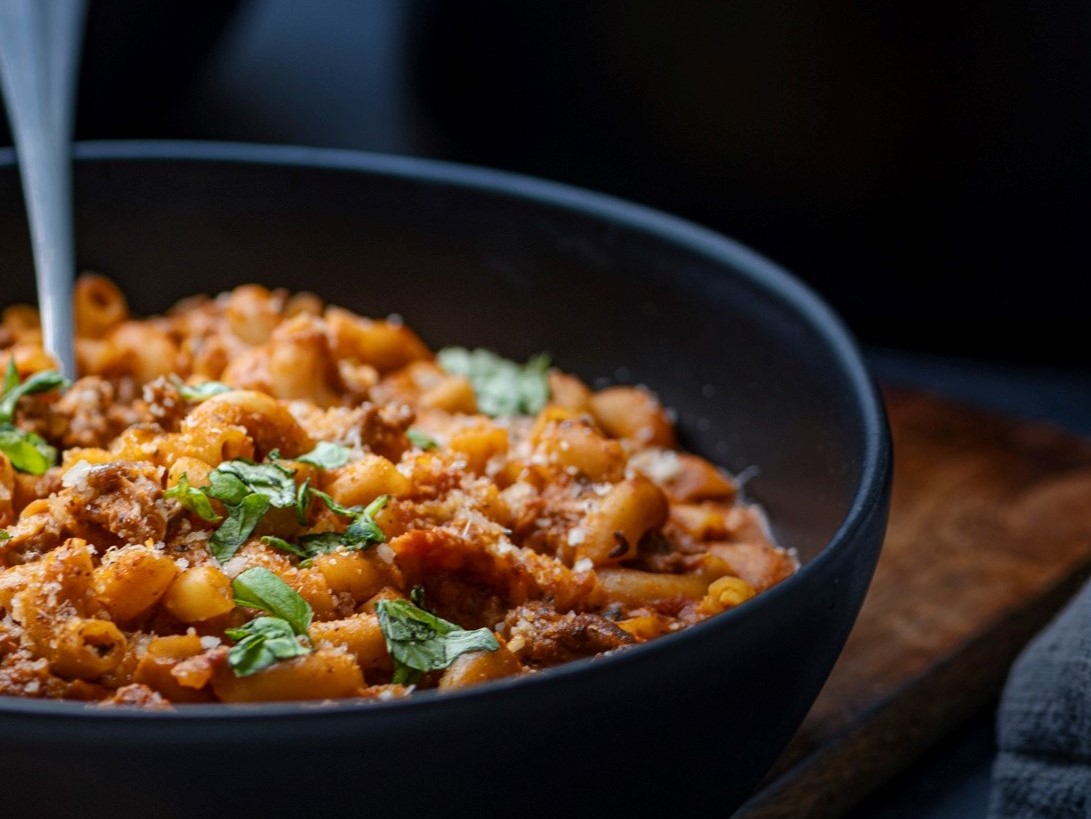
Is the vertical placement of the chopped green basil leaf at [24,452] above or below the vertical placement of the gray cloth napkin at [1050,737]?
above

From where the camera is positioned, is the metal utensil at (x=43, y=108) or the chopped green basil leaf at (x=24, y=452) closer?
the chopped green basil leaf at (x=24, y=452)

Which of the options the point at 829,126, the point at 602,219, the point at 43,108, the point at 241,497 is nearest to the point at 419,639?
the point at 241,497

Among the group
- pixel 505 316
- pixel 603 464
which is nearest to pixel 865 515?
pixel 603 464

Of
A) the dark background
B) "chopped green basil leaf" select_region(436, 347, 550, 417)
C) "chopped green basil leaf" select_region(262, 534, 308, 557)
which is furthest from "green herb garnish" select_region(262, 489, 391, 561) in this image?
the dark background

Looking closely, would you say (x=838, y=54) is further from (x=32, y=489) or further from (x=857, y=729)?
(x=32, y=489)

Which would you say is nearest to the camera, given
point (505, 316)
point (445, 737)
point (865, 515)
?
point (445, 737)

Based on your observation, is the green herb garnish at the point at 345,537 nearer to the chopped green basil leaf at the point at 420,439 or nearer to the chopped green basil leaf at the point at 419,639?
the chopped green basil leaf at the point at 419,639

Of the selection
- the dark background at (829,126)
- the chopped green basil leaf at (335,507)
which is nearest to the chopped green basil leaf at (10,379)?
the chopped green basil leaf at (335,507)

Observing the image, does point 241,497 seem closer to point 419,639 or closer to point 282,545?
point 282,545
